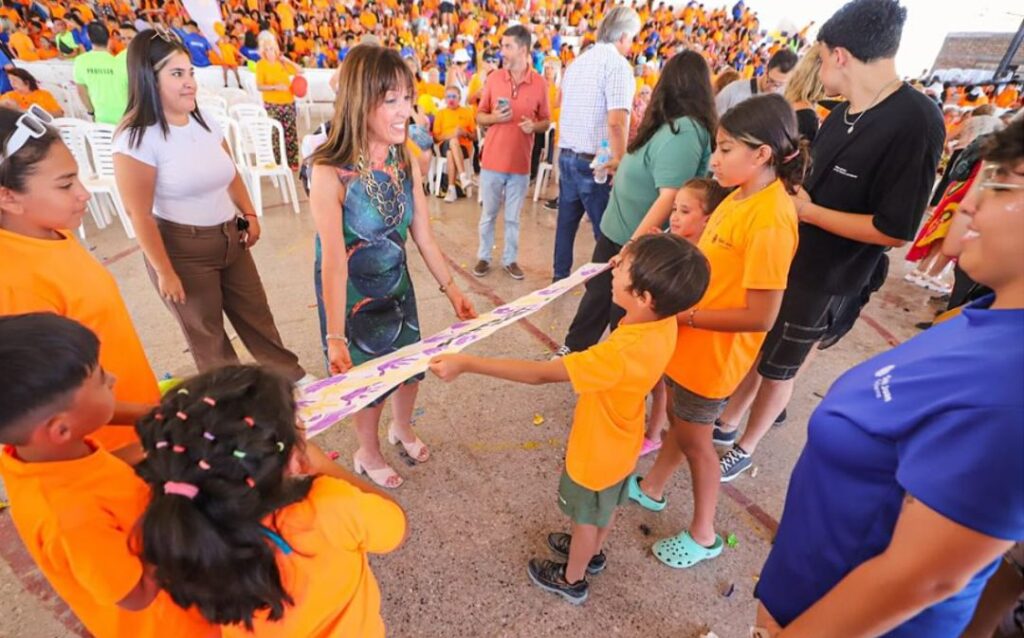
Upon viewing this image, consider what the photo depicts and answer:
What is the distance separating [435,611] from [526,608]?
1.11ft

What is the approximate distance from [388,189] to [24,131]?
100cm

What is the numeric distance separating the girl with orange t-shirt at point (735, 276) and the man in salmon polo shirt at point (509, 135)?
2.73 metres

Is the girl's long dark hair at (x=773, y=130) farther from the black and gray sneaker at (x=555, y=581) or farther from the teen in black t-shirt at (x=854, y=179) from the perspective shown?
the black and gray sneaker at (x=555, y=581)

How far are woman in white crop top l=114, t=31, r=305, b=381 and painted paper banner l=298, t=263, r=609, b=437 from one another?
1.88ft

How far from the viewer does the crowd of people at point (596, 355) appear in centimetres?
71

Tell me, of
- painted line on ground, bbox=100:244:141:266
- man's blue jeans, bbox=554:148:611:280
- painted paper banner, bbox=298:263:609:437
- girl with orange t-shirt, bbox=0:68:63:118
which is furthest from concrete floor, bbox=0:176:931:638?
girl with orange t-shirt, bbox=0:68:63:118

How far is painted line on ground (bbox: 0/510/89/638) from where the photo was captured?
5.34 feet

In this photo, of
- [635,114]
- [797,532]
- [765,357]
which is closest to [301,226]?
[635,114]

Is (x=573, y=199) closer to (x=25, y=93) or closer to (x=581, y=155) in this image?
(x=581, y=155)

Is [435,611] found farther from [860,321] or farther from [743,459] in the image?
[860,321]

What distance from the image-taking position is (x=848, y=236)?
1.91m

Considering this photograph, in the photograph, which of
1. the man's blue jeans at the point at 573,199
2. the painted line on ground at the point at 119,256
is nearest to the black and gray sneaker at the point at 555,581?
the man's blue jeans at the point at 573,199

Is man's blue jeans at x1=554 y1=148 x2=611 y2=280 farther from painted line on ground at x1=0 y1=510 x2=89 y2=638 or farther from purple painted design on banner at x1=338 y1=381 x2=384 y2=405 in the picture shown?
painted line on ground at x1=0 y1=510 x2=89 y2=638

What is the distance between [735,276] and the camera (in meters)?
1.67
